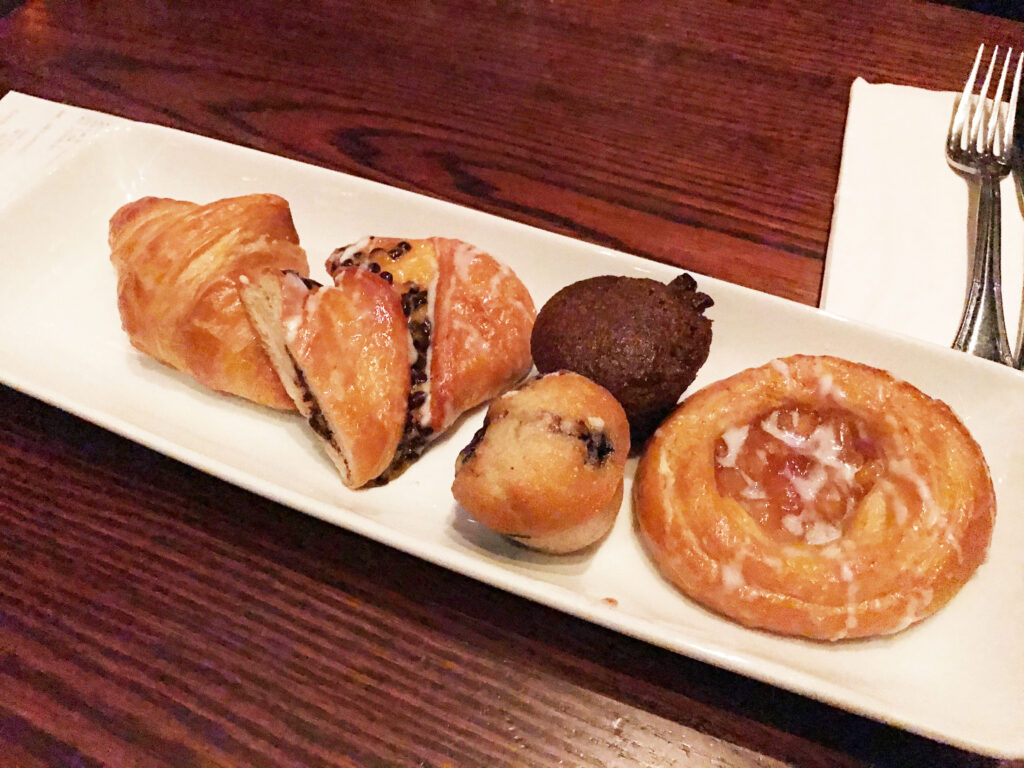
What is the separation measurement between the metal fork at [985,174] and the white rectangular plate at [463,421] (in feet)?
0.71

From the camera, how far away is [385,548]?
1.59 metres

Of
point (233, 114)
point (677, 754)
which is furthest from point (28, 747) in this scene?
point (233, 114)

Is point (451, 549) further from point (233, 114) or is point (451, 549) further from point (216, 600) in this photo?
point (233, 114)

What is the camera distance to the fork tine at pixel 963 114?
2.39 m

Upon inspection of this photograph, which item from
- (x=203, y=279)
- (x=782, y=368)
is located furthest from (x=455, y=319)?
(x=782, y=368)

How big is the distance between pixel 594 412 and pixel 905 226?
51.2 inches

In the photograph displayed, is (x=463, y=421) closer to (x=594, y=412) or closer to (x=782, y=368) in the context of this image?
(x=594, y=412)

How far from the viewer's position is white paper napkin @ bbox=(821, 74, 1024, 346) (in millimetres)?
1999

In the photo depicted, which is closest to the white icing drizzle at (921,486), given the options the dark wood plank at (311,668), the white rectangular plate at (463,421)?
the white rectangular plate at (463,421)

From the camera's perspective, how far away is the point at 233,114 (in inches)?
105

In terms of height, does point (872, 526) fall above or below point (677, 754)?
above

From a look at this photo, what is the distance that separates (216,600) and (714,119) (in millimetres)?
2177

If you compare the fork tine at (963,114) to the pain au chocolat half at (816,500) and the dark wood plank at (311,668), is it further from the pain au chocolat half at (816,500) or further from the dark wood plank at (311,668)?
the dark wood plank at (311,668)

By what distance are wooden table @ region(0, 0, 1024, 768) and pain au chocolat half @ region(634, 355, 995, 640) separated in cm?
19
